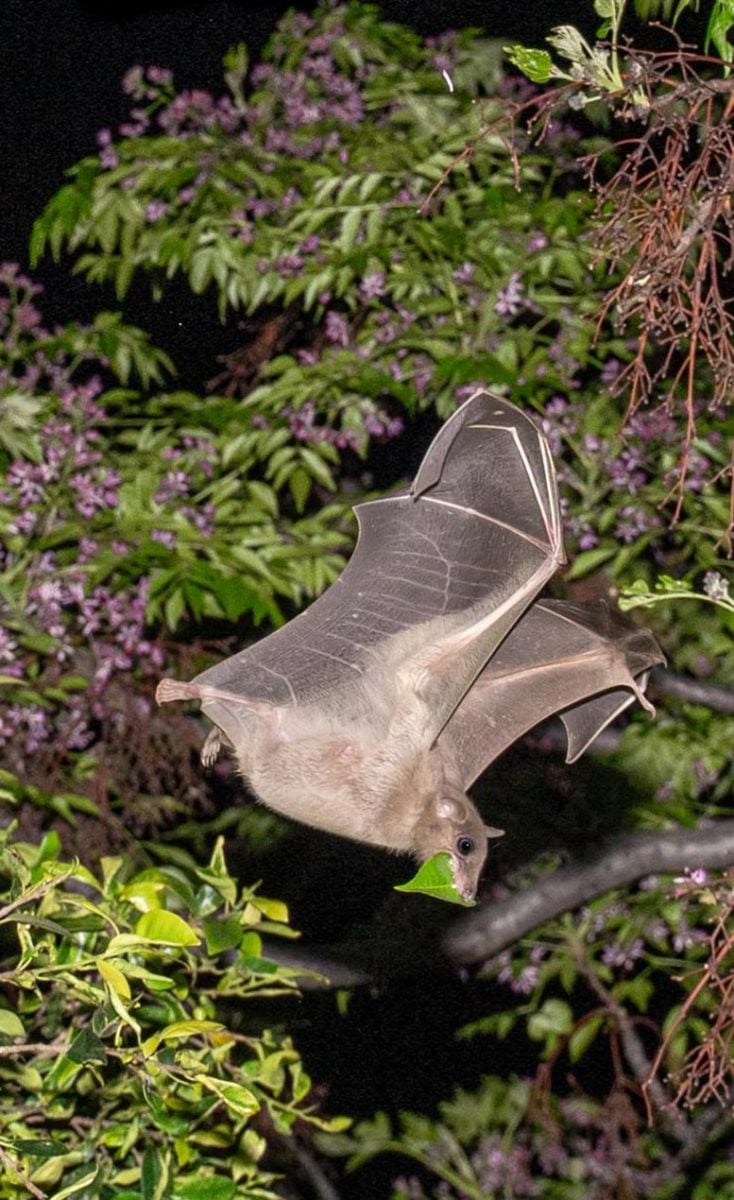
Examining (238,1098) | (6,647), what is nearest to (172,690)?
(238,1098)

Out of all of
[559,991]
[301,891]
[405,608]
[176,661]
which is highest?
[405,608]

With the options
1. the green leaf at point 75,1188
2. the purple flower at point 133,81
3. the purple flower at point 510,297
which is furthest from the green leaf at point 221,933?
the purple flower at point 133,81

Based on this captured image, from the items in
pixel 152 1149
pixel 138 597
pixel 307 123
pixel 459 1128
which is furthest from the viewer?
pixel 459 1128

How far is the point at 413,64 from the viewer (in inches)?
196

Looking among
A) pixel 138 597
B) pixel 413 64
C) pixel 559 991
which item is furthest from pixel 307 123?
pixel 559 991

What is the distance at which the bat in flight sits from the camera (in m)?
2.24

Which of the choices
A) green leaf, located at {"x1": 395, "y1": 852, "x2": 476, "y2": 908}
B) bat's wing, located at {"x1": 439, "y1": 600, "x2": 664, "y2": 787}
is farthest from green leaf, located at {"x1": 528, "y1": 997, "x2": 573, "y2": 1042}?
green leaf, located at {"x1": 395, "y1": 852, "x2": 476, "y2": 908}

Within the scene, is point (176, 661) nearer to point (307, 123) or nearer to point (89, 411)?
point (89, 411)

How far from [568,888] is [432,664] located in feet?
6.35

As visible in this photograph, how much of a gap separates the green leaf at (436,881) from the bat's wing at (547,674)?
868 millimetres

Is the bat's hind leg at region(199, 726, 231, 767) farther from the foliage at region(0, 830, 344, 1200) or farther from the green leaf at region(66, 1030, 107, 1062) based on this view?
the green leaf at region(66, 1030, 107, 1062)

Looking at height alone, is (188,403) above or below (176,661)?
above

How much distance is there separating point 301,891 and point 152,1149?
348cm

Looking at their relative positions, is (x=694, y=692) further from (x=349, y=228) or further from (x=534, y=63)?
(x=534, y=63)
